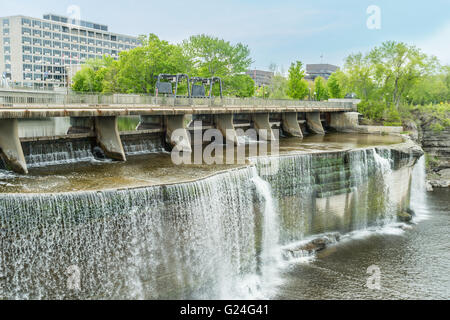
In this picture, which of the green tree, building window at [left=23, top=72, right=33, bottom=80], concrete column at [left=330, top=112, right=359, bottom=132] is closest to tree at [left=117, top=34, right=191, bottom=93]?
concrete column at [left=330, top=112, right=359, bottom=132]

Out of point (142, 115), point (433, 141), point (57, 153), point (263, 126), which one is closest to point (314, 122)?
point (263, 126)

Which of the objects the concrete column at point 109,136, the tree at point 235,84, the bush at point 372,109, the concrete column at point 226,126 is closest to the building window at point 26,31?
the tree at point 235,84

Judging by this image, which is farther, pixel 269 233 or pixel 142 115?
pixel 142 115

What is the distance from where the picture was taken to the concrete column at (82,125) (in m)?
26.6

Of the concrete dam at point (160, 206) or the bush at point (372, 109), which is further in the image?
the bush at point (372, 109)

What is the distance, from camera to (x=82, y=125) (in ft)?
88.4

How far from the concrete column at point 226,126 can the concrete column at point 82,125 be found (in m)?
11.4

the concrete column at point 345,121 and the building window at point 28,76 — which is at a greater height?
the building window at point 28,76

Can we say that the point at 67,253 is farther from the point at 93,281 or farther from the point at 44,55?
the point at 44,55

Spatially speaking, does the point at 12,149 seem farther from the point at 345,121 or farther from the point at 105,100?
the point at 345,121

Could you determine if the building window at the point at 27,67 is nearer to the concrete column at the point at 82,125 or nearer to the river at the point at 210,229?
the concrete column at the point at 82,125

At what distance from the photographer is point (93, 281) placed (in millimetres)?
15805

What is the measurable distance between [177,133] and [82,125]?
6346 millimetres

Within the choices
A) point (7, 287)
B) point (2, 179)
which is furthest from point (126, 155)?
point (7, 287)
